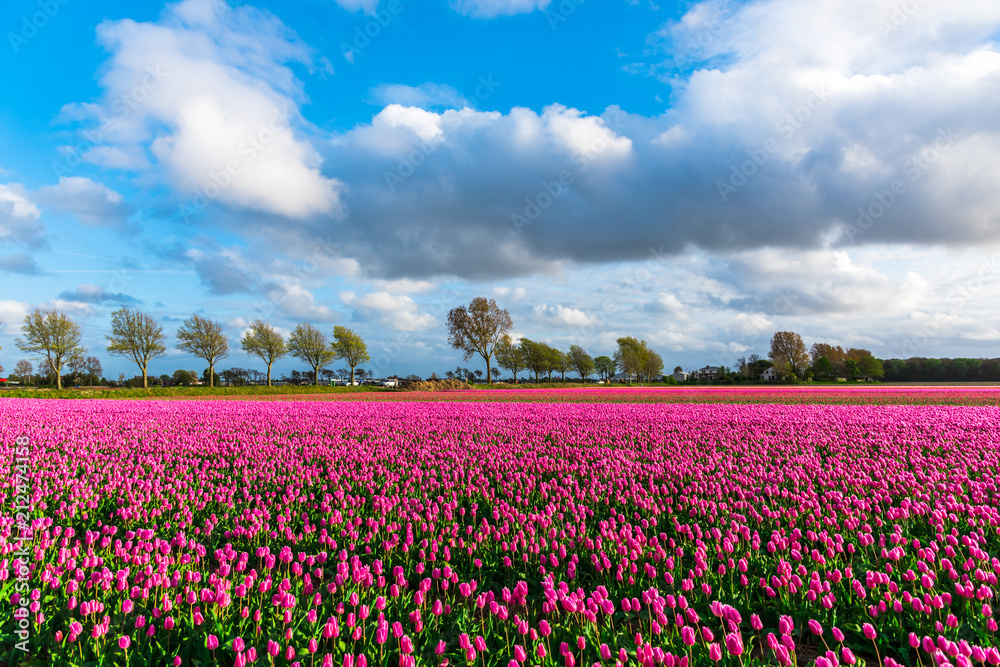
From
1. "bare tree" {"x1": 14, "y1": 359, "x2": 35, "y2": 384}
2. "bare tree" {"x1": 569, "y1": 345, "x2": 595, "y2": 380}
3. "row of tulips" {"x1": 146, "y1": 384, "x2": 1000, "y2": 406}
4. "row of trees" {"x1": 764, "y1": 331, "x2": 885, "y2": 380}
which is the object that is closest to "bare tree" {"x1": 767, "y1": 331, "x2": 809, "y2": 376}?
"row of trees" {"x1": 764, "y1": 331, "x2": 885, "y2": 380}

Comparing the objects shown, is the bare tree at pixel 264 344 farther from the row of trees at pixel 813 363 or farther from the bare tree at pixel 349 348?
the row of trees at pixel 813 363

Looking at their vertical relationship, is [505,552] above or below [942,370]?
above

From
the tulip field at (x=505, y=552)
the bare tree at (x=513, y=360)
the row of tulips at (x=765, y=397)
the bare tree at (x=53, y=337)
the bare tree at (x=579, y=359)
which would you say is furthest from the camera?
the bare tree at (x=579, y=359)

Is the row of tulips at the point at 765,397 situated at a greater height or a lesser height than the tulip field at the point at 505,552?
lesser

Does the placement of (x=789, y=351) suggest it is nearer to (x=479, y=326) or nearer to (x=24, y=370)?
(x=479, y=326)

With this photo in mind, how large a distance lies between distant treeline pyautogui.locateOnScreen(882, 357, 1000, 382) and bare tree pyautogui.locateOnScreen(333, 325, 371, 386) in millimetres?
111491

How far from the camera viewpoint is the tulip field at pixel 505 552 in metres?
2.91

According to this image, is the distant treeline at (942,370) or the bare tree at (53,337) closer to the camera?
the bare tree at (53,337)

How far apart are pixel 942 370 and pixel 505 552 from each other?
139799mm

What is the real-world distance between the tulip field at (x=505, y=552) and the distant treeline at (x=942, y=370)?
403 feet

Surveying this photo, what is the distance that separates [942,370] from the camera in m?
103

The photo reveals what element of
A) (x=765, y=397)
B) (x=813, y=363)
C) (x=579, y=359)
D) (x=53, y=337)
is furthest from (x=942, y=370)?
(x=53, y=337)

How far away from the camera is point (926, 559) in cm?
380

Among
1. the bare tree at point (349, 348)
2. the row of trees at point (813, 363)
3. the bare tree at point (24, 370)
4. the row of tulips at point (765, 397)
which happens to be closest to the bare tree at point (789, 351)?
the row of trees at point (813, 363)
